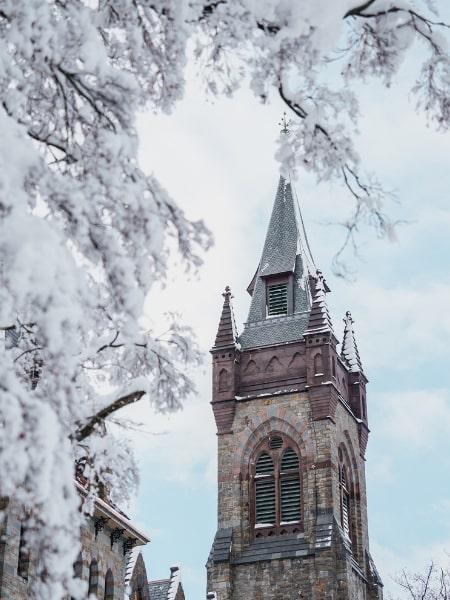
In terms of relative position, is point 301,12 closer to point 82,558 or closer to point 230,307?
point 82,558

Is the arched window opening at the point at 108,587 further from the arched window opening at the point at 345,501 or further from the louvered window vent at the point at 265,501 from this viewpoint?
the arched window opening at the point at 345,501

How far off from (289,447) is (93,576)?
21.6 m

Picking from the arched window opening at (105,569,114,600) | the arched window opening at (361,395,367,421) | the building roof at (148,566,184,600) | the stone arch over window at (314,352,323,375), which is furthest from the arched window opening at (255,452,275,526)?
the arched window opening at (105,569,114,600)

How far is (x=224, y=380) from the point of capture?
47.2 metres

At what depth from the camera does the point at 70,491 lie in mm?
7289

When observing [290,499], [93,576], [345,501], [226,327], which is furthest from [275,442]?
[93,576]

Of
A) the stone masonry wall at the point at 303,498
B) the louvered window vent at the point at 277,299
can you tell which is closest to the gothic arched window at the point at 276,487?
the stone masonry wall at the point at 303,498

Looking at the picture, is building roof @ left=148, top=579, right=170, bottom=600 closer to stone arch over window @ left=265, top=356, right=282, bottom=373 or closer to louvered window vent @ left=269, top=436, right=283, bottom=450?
louvered window vent @ left=269, top=436, right=283, bottom=450

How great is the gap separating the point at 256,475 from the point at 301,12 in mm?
38336

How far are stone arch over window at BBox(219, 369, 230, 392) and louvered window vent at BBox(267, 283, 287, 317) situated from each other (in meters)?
3.43

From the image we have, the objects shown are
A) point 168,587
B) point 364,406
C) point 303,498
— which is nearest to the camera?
point 168,587

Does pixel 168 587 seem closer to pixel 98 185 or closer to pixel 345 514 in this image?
pixel 345 514

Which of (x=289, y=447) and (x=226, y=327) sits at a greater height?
(x=226, y=327)

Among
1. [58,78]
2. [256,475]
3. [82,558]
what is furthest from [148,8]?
[256,475]
